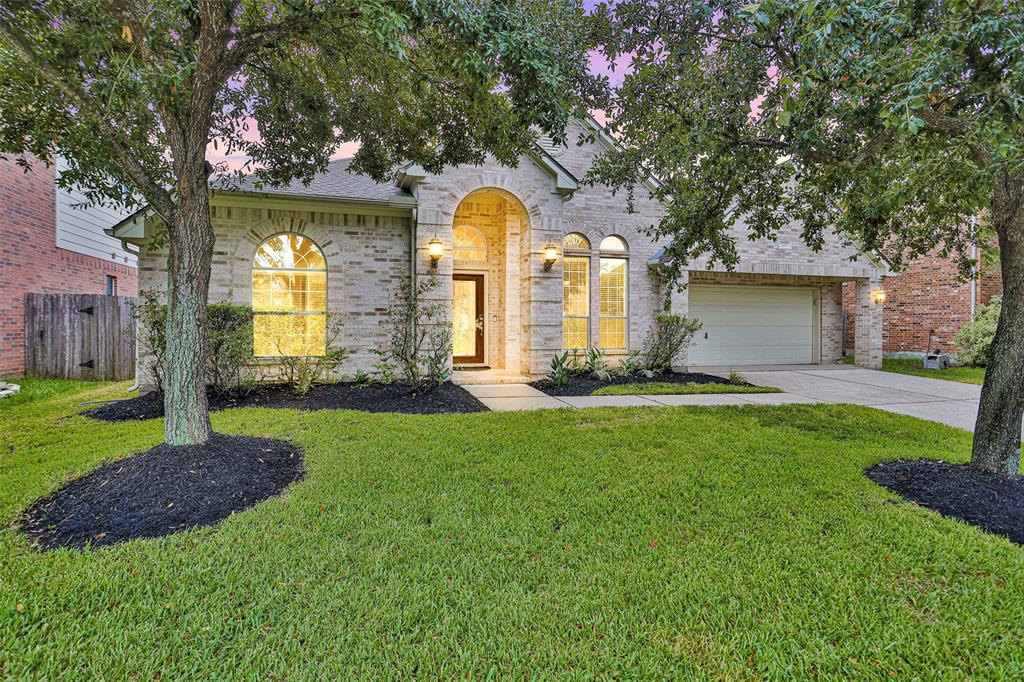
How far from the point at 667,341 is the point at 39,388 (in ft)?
41.4

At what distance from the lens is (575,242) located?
1094cm

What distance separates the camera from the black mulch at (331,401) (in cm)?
655

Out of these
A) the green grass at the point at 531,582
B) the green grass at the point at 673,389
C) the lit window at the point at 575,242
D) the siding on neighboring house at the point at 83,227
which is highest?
the siding on neighboring house at the point at 83,227

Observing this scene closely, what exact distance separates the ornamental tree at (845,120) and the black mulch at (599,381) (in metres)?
3.07

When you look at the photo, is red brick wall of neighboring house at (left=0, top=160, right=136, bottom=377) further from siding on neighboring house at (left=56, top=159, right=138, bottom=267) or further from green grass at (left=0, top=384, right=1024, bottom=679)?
green grass at (left=0, top=384, right=1024, bottom=679)

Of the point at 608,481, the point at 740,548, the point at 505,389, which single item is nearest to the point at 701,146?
the point at 608,481

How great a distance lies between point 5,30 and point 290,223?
5.34 meters

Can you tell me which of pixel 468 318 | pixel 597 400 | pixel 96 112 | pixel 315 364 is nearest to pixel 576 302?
pixel 468 318

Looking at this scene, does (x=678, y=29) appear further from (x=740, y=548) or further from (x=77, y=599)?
(x=77, y=599)

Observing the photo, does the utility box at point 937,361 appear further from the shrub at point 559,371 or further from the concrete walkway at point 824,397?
the shrub at point 559,371

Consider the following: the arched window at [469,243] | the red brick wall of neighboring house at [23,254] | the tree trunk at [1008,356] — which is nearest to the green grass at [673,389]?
the arched window at [469,243]

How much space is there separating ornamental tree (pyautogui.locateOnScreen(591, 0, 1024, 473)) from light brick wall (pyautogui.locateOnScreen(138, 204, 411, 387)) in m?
4.84

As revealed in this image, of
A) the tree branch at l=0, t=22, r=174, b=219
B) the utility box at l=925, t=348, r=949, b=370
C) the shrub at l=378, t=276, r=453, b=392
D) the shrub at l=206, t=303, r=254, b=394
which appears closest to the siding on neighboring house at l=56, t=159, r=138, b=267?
the shrub at l=206, t=303, r=254, b=394

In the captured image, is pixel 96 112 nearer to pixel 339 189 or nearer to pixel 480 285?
pixel 339 189
